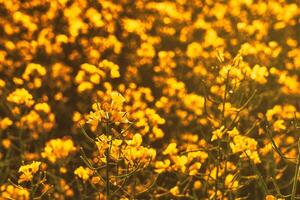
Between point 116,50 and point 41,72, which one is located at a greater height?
point 116,50

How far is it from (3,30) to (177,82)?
1.90 meters

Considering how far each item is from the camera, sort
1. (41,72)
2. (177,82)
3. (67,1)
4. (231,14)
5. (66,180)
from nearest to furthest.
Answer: (66,180) < (41,72) < (177,82) < (67,1) < (231,14)

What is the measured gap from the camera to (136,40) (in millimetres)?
7023

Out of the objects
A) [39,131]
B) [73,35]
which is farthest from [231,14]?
[39,131]

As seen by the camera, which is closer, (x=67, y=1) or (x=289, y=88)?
(x=289, y=88)

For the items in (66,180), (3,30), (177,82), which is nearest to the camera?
(66,180)

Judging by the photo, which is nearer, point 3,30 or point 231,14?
point 3,30

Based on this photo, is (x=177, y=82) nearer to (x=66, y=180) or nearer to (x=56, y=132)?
(x=56, y=132)

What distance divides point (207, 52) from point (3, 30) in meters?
2.11

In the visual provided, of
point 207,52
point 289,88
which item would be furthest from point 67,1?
point 289,88

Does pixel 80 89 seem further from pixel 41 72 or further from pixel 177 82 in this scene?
pixel 177 82

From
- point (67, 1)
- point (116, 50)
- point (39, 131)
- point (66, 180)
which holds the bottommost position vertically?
point (66, 180)

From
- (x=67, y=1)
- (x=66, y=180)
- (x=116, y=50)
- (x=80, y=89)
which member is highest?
(x=67, y=1)

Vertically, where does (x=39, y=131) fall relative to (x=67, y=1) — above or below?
below
